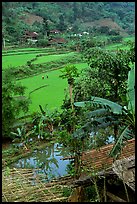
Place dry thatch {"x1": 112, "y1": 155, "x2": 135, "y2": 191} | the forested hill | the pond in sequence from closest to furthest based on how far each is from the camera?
1. dry thatch {"x1": 112, "y1": 155, "x2": 135, "y2": 191}
2. the pond
3. the forested hill

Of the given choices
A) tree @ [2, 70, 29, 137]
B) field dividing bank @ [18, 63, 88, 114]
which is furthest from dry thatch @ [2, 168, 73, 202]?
field dividing bank @ [18, 63, 88, 114]

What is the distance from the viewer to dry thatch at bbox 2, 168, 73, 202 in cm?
304

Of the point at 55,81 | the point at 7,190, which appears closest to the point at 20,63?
the point at 55,81

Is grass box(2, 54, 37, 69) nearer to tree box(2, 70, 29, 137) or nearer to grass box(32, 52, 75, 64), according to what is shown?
grass box(32, 52, 75, 64)

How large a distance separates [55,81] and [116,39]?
5.84 meters

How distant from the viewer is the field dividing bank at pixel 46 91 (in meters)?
9.36

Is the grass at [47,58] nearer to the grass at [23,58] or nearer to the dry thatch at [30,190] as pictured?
the grass at [23,58]

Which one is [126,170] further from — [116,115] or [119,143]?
[116,115]

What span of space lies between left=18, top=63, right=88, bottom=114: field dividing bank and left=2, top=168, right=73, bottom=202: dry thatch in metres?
5.05

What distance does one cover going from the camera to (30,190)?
127 inches

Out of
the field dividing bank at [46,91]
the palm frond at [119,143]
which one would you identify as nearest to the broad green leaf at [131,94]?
the palm frond at [119,143]

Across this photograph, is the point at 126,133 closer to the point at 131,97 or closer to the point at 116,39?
the point at 131,97

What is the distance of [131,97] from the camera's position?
121 inches

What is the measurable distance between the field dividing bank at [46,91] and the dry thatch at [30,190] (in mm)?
5051
